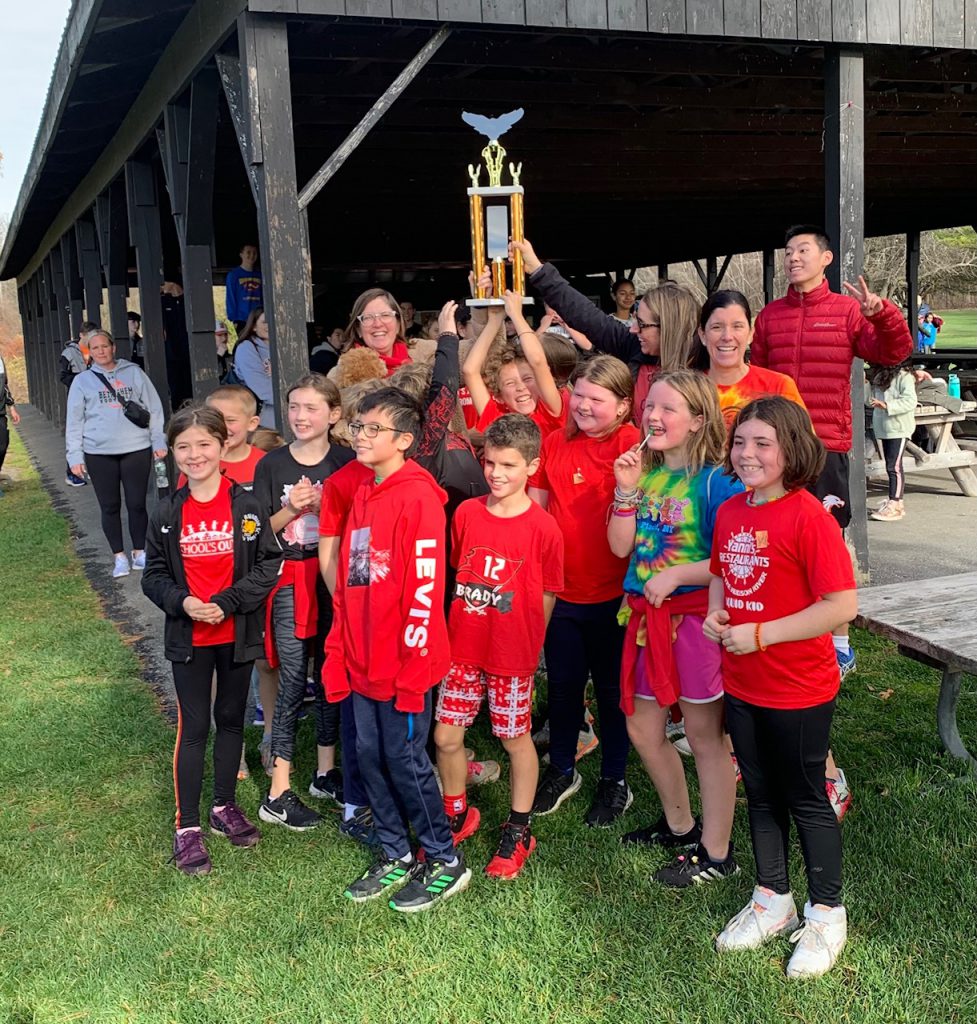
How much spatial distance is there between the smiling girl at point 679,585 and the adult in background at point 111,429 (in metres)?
4.81

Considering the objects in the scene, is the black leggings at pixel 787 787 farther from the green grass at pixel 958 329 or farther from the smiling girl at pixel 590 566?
the green grass at pixel 958 329

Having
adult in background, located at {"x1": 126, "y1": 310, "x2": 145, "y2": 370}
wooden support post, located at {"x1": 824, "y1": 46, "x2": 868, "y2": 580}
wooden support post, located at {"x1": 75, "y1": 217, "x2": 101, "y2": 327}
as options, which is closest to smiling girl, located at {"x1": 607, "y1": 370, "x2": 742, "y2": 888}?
wooden support post, located at {"x1": 824, "y1": 46, "x2": 868, "y2": 580}

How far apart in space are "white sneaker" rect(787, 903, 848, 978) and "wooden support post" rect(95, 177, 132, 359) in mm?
8888

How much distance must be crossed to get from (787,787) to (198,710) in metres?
1.92

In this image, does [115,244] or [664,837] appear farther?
[115,244]

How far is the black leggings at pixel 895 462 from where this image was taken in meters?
8.02

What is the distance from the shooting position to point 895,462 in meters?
8.05

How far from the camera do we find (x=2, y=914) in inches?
122

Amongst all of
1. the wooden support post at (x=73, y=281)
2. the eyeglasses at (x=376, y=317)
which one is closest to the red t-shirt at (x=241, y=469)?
the eyeglasses at (x=376, y=317)

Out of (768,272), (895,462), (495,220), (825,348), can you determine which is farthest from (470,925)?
(768,272)

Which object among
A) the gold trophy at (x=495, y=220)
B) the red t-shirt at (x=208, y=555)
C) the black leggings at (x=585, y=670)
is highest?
the gold trophy at (x=495, y=220)

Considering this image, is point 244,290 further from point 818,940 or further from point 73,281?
point 818,940

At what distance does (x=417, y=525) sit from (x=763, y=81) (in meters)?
6.26

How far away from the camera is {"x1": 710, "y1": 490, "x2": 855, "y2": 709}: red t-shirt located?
2529mm
